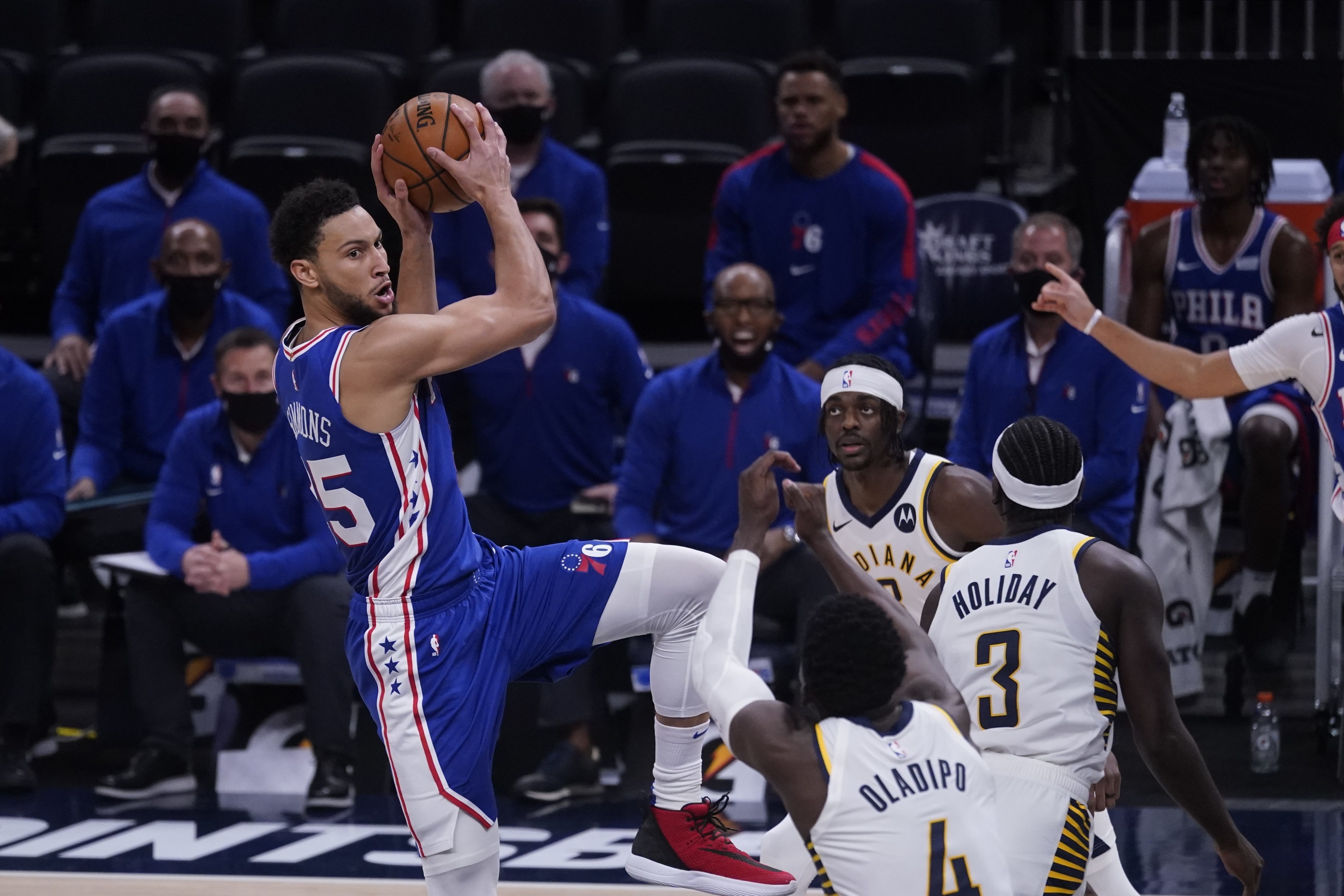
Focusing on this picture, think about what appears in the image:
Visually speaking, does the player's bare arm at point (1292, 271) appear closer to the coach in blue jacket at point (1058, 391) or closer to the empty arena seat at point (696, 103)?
the coach in blue jacket at point (1058, 391)

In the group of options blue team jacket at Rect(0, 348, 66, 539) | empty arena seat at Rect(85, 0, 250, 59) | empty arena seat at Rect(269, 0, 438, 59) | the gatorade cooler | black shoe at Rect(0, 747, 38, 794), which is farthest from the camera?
empty arena seat at Rect(85, 0, 250, 59)

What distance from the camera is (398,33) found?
953 cm

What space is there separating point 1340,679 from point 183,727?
390 centimetres

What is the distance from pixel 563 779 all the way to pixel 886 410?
1972mm

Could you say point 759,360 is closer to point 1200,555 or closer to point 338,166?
point 1200,555

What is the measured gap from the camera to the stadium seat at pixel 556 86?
848 centimetres

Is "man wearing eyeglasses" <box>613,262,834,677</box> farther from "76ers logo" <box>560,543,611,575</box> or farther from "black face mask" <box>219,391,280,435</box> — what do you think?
"76ers logo" <box>560,543,611,575</box>

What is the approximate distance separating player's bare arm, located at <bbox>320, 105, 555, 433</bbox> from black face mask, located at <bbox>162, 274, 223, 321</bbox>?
3.29m

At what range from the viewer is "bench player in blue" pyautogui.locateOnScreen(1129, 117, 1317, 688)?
21.2 ft

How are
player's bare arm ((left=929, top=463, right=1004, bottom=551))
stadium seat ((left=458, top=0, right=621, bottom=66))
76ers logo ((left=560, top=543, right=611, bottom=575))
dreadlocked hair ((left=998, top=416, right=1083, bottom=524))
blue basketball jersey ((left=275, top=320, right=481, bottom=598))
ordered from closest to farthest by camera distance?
dreadlocked hair ((left=998, top=416, right=1083, bottom=524)), blue basketball jersey ((left=275, top=320, right=481, bottom=598)), 76ers logo ((left=560, top=543, right=611, bottom=575)), player's bare arm ((left=929, top=463, right=1004, bottom=551)), stadium seat ((left=458, top=0, right=621, bottom=66))

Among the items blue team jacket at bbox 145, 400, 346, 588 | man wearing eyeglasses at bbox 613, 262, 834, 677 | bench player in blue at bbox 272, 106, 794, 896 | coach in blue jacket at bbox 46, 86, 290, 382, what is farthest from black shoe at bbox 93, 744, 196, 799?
bench player in blue at bbox 272, 106, 794, 896

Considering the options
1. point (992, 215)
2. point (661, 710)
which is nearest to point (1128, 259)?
point (992, 215)

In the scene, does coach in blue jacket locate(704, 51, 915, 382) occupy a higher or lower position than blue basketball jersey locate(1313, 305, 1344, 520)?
higher

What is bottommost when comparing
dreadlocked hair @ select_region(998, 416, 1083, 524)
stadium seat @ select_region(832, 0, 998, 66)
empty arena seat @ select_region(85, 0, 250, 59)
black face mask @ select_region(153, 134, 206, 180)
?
dreadlocked hair @ select_region(998, 416, 1083, 524)
